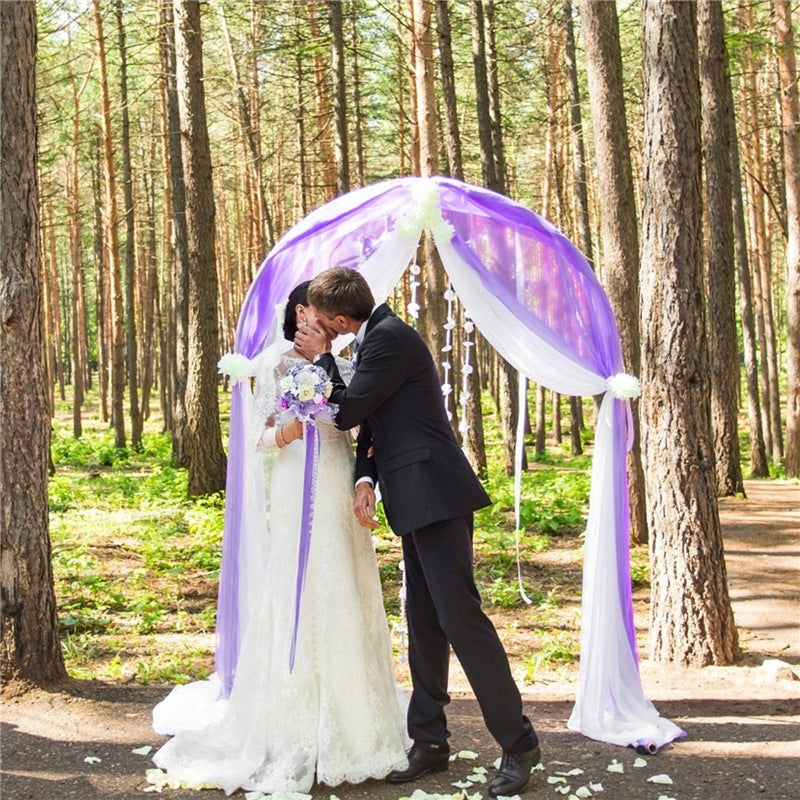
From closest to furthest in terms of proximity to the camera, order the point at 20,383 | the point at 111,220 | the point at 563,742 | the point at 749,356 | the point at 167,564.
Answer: the point at 563,742
the point at 20,383
the point at 167,564
the point at 749,356
the point at 111,220

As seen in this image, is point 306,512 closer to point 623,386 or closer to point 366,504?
point 366,504

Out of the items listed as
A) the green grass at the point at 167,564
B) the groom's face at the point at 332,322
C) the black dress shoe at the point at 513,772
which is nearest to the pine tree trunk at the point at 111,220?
the green grass at the point at 167,564

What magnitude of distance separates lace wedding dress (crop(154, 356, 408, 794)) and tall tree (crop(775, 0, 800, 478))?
1275cm

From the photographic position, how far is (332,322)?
488 cm

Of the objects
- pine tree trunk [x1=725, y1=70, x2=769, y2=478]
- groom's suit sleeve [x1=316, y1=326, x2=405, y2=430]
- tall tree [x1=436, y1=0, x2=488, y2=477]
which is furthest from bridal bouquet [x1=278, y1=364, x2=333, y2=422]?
pine tree trunk [x1=725, y1=70, x2=769, y2=478]

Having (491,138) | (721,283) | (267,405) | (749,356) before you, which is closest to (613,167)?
(721,283)

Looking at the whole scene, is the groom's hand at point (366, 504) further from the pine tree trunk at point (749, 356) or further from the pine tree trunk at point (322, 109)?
the pine tree trunk at point (322, 109)

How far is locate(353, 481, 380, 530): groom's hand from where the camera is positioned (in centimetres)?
491

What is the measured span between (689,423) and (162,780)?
3870 mm

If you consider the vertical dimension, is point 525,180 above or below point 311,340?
above

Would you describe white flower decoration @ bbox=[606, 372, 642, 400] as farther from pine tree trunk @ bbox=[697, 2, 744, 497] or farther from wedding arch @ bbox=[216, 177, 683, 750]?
pine tree trunk @ bbox=[697, 2, 744, 497]

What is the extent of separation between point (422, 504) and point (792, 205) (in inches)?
536

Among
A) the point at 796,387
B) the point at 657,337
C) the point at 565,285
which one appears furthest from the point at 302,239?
the point at 796,387

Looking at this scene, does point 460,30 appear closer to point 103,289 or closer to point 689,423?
point 103,289
